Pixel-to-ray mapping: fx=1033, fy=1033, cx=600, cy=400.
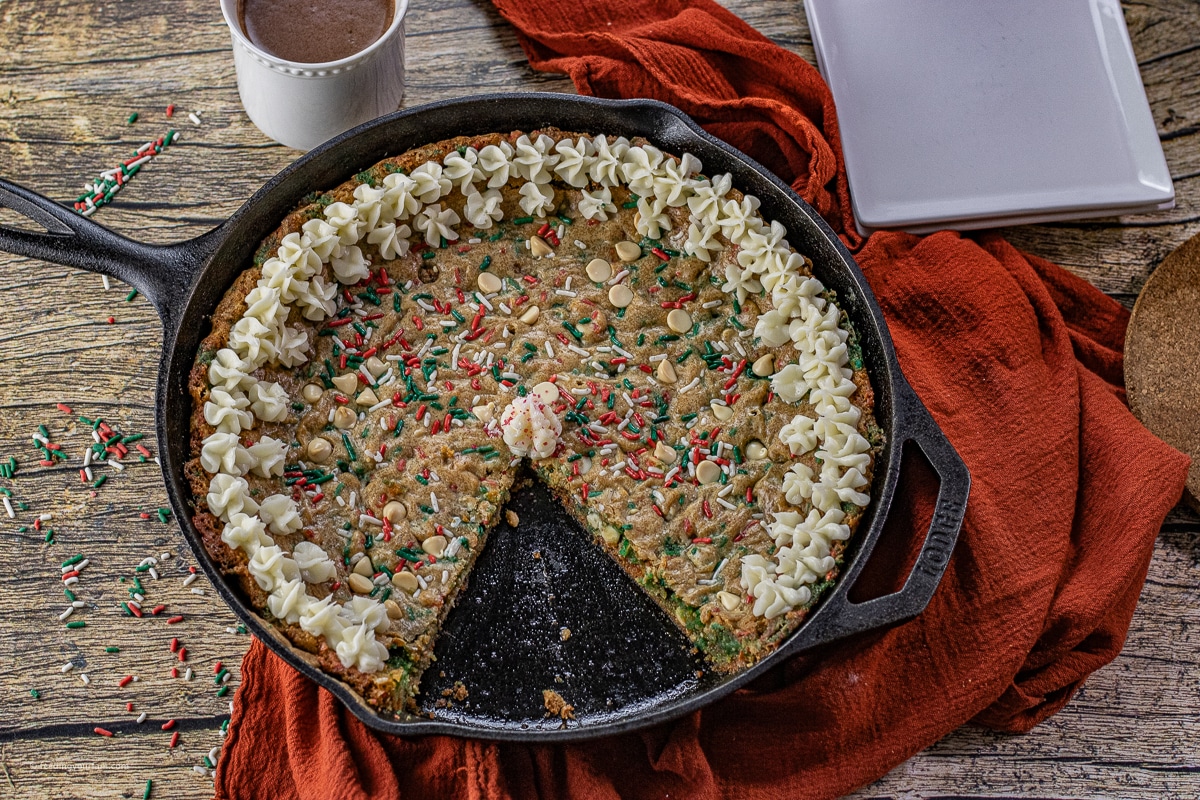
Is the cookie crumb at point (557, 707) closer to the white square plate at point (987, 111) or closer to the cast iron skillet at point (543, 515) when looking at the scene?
the cast iron skillet at point (543, 515)

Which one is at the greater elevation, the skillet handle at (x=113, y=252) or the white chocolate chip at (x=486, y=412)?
the skillet handle at (x=113, y=252)

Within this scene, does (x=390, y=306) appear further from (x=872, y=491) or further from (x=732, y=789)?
(x=732, y=789)

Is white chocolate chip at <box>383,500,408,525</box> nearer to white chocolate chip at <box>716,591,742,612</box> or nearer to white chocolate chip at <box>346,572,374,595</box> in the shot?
white chocolate chip at <box>346,572,374,595</box>

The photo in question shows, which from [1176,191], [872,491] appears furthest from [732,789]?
[1176,191]

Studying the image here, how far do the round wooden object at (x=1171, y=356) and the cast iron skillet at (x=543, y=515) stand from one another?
122cm

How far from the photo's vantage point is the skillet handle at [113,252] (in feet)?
11.7

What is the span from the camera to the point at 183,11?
4508 mm

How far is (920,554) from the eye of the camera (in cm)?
348

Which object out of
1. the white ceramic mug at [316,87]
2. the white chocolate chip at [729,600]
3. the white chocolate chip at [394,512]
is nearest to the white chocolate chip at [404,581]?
the white chocolate chip at [394,512]

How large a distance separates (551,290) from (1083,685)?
265cm

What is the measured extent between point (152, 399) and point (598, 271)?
186 centimetres

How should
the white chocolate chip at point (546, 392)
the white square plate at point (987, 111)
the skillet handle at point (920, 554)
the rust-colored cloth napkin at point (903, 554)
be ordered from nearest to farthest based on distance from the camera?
the skillet handle at point (920, 554) < the rust-colored cloth napkin at point (903, 554) < the white chocolate chip at point (546, 392) < the white square plate at point (987, 111)

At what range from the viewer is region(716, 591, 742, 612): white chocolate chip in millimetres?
3787

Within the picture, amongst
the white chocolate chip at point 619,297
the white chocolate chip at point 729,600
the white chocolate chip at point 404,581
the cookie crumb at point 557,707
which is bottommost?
the cookie crumb at point 557,707
